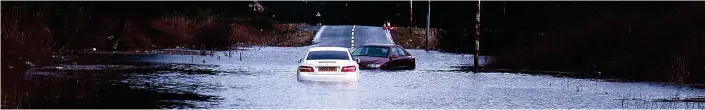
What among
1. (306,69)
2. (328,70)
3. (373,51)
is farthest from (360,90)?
(373,51)

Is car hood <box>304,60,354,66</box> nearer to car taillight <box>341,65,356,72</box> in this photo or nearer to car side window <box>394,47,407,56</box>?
car taillight <box>341,65,356,72</box>

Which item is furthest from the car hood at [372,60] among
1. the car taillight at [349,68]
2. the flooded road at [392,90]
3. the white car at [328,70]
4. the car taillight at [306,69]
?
the car taillight at [306,69]

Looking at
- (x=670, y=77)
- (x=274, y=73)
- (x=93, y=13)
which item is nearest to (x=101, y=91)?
(x=274, y=73)

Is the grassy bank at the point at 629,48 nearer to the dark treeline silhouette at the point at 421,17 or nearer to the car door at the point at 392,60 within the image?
the car door at the point at 392,60

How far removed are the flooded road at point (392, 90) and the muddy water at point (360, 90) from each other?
0.02 metres

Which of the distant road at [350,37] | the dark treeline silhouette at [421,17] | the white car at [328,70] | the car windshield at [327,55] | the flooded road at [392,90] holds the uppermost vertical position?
the dark treeline silhouette at [421,17]

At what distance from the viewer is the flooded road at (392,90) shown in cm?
2092

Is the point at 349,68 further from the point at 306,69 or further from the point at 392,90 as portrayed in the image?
the point at 392,90

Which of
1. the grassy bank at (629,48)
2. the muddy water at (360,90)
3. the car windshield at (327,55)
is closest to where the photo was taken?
the muddy water at (360,90)

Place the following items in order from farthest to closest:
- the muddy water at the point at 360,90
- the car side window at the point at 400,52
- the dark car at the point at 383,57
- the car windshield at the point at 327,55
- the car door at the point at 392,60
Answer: the car side window at the point at 400,52, the car door at the point at 392,60, the dark car at the point at 383,57, the car windshield at the point at 327,55, the muddy water at the point at 360,90

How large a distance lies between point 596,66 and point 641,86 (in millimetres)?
8397

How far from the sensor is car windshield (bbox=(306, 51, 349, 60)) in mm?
27891

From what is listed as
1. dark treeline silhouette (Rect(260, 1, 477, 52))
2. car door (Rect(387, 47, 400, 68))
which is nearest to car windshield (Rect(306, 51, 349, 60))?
car door (Rect(387, 47, 400, 68))

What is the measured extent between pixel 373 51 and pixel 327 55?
9483 mm
